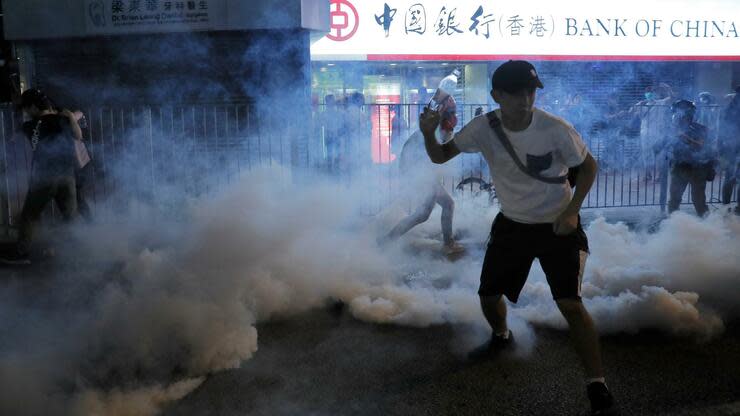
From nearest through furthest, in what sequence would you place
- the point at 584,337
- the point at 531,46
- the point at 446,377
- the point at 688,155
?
the point at 584,337 < the point at 446,377 < the point at 688,155 < the point at 531,46

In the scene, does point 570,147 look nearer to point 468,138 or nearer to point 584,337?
point 468,138

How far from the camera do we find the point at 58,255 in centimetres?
677

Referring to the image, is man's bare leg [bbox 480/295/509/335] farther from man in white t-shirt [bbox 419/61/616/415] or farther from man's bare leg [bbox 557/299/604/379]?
man's bare leg [bbox 557/299/604/379]

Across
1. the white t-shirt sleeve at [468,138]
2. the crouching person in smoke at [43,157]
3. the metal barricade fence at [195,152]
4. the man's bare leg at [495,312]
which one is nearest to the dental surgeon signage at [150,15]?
the metal barricade fence at [195,152]

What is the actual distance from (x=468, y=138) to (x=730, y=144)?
6504 mm

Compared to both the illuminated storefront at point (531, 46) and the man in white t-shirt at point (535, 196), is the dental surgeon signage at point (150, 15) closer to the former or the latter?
the illuminated storefront at point (531, 46)

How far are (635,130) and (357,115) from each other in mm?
4570

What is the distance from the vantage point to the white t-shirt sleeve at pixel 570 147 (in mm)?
3312

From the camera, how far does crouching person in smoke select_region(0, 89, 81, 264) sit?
21.4ft

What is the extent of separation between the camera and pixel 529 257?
357 centimetres

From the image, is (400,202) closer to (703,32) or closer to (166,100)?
(166,100)

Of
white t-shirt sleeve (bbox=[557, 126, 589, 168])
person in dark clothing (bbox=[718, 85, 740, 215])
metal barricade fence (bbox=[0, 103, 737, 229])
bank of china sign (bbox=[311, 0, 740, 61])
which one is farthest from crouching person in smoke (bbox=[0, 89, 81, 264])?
person in dark clothing (bbox=[718, 85, 740, 215])

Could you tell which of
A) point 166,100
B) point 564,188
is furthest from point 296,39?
point 564,188

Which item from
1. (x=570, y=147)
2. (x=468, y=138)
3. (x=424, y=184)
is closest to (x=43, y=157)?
(x=424, y=184)
